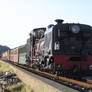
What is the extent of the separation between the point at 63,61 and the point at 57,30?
1771 mm

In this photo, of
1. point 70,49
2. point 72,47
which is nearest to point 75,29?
point 72,47

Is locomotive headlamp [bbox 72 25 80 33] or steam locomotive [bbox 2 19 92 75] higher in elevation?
locomotive headlamp [bbox 72 25 80 33]

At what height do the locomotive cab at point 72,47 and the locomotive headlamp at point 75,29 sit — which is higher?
the locomotive headlamp at point 75,29

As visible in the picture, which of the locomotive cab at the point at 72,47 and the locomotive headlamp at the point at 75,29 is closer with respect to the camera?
the locomotive cab at the point at 72,47

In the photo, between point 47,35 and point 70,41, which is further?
point 47,35

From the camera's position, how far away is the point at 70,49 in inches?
393

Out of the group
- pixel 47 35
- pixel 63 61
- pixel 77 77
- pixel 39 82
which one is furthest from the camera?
pixel 47 35

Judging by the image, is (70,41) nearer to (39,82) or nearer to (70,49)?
(70,49)

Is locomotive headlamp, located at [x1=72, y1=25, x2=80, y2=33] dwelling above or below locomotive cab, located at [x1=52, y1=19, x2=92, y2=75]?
above

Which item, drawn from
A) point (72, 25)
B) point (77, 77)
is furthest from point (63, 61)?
point (72, 25)

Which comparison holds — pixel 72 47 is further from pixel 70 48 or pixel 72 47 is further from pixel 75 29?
pixel 75 29

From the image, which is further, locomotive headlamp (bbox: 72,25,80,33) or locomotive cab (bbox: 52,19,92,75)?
locomotive headlamp (bbox: 72,25,80,33)

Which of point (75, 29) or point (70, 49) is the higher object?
point (75, 29)

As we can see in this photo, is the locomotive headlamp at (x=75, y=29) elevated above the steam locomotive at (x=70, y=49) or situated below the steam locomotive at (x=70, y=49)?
above
